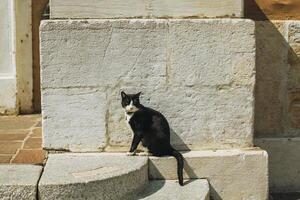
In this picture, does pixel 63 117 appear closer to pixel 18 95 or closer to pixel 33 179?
pixel 33 179

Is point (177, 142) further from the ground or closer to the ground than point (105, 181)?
further from the ground

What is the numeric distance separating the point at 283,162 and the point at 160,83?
4.61 ft

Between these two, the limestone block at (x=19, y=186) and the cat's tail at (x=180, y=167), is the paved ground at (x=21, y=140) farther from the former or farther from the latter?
the cat's tail at (x=180, y=167)

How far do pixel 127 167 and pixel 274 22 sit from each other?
183 cm

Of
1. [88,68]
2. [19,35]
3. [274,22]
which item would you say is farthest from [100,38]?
[19,35]

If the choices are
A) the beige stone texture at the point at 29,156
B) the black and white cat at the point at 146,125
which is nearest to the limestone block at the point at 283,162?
the black and white cat at the point at 146,125

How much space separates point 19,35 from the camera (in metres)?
6.75

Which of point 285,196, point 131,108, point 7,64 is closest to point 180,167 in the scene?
point 131,108

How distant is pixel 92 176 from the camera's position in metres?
4.21

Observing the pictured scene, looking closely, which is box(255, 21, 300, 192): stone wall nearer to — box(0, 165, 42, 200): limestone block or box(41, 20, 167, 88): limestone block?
box(41, 20, 167, 88): limestone block

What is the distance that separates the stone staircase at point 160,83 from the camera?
4641 millimetres

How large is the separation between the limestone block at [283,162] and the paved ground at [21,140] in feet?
6.15

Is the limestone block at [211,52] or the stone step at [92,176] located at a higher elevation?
the limestone block at [211,52]

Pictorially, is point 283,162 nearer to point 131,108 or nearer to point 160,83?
point 160,83
